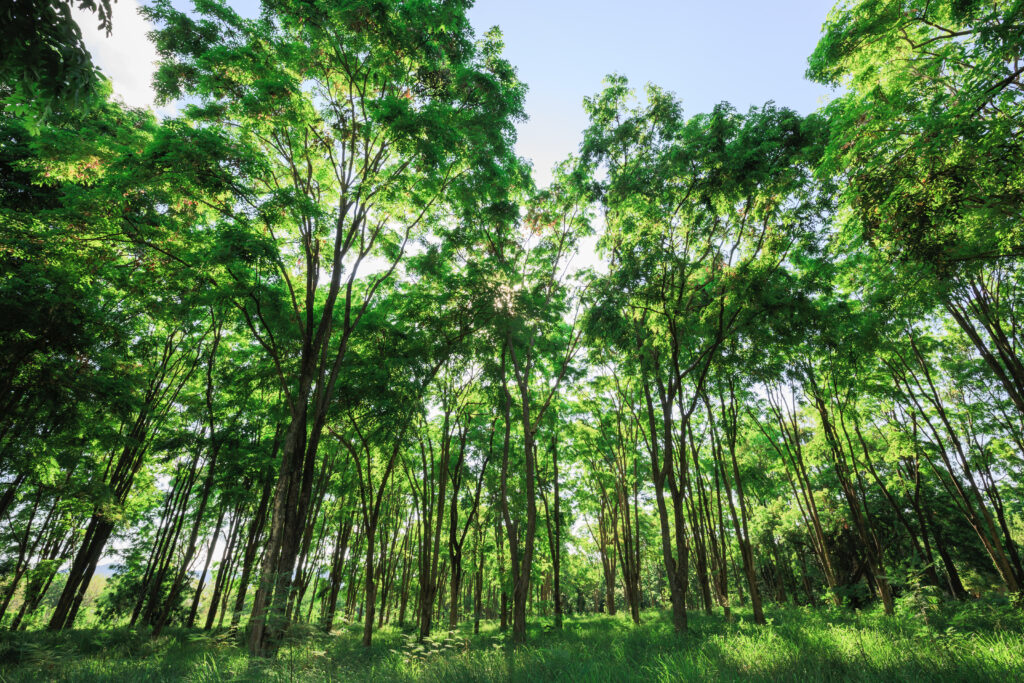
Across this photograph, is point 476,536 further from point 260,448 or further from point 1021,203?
point 1021,203

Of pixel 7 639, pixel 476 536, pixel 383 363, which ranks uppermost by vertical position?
pixel 383 363

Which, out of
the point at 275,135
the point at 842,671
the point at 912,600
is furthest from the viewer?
the point at 912,600

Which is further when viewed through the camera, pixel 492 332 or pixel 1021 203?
pixel 492 332

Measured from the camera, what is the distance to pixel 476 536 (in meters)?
25.3

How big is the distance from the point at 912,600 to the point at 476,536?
20653 mm

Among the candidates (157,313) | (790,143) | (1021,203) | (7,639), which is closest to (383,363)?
(157,313)

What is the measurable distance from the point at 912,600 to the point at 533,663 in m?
10.5

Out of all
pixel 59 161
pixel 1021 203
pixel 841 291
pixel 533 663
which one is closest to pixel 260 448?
pixel 59 161

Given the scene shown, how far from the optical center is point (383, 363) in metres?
12.2

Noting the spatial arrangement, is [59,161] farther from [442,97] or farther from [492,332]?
[492,332]

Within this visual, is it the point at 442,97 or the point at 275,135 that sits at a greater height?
the point at 442,97

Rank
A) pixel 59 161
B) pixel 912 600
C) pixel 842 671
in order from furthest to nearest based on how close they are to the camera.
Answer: pixel 912 600 < pixel 59 161 < pixel 842 671

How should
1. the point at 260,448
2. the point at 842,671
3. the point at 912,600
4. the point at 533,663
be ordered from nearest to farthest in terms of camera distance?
the point at 842,671 < the point at 533,663 < the point at 912,600 < the point at 260,448

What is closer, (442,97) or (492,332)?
(442,97)
